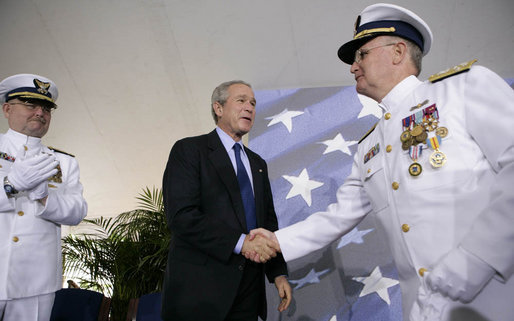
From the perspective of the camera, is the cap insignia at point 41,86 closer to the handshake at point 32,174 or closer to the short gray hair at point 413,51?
the handshake at point 32,174

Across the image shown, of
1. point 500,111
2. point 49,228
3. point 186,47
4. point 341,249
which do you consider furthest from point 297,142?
point 500,111

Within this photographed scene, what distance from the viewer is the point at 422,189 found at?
148 centimetres

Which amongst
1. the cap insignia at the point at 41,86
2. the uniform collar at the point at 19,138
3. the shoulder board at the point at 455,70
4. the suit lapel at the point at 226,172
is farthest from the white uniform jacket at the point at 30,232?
the shoulder board at the point at 455,70

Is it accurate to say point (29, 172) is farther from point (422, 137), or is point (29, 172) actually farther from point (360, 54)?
point (422, 137)

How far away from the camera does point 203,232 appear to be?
197 cm

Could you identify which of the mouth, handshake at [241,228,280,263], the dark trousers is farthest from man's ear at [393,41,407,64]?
the mouth

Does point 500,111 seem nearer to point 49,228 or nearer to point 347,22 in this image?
point 49,228

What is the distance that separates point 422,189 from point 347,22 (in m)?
3.05

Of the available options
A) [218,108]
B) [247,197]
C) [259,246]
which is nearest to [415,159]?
Answer: [259,246]

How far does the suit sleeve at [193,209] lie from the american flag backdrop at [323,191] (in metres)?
1.52

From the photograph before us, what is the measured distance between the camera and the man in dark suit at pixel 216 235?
1922 mm

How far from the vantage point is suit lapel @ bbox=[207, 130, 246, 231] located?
7.00ft

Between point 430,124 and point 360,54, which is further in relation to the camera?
point 360,54

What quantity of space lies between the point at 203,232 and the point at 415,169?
1020 millimetres
